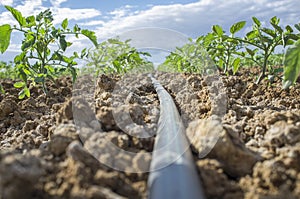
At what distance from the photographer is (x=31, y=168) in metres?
0.97

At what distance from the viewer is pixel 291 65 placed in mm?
1706

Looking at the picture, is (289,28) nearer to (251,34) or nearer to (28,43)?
(251,34)

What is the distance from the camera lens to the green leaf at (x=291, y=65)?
5.53ft

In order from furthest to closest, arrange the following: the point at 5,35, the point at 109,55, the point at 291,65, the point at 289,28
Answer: the point at 109,55, the point at 5,35, the point at 289,28, the point at 291,65

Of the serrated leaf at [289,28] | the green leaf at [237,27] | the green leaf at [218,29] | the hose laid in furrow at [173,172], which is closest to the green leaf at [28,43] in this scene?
the green leaf at [218,29]

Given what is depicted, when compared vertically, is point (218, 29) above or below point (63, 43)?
above

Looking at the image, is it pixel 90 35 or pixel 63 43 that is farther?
pixel 90 35

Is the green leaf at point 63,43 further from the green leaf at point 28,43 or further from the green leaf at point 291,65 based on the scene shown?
the green leaf at point 291,65

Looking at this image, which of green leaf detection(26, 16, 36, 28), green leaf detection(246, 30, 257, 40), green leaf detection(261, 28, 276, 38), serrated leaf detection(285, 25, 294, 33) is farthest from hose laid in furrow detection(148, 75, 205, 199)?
green leaf detection(26, 16, 36, 28)

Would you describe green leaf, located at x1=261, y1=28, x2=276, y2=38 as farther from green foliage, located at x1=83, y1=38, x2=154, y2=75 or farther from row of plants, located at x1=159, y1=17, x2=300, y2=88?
green foliage, located at x1=83, y1=38, x2=154, y2=75

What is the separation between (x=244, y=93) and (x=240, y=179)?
193 cm

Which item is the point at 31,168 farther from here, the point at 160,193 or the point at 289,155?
the point at 289,155

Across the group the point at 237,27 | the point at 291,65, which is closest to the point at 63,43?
the point at 237,27

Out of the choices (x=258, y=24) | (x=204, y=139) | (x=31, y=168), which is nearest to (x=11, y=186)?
(x=31, y=168)
